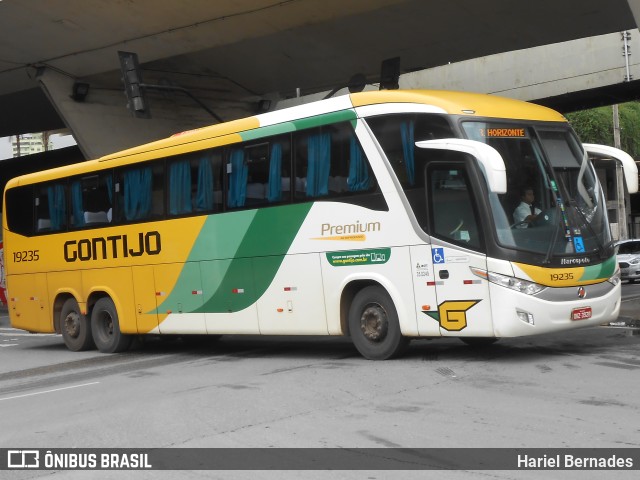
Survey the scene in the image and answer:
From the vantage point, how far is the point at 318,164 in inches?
545

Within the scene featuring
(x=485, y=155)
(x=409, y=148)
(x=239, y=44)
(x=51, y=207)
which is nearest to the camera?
(x=485, y=155)

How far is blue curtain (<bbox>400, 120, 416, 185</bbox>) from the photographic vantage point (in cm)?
1266

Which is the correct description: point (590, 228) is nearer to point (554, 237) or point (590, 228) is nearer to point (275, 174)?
point (554, 237)

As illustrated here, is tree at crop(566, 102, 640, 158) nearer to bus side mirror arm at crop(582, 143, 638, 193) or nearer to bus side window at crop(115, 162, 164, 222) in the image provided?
bus side window at crop(115, 162, 164, 222)

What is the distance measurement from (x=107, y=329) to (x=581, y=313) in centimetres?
934

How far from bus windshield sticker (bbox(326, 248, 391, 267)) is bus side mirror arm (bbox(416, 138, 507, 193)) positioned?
5.02ft

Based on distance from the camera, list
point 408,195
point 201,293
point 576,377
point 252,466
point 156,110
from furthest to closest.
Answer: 1. point 156,110
2. point 201,293
3. point 408,195
4. point 576,377
5. point 252,466

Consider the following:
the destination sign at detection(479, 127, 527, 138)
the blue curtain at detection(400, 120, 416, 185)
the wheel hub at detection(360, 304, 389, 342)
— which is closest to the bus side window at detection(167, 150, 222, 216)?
the wheel hub at detection(360, 304, 389, 342)

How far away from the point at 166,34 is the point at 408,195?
631 inches

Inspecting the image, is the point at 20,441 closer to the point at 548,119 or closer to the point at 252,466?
the point at 252,466

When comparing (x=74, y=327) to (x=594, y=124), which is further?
(x=594, y=124)

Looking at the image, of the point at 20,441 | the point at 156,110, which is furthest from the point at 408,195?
the point at 156,110

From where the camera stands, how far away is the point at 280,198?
569 inches

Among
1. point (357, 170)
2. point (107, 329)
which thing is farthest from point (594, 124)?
point (357, 170)
